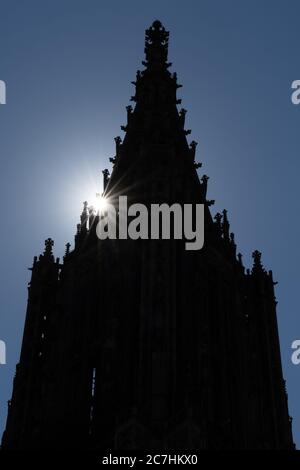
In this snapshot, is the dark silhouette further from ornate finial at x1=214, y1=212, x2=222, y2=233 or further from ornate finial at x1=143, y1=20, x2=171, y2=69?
ornate finial at x1=143, y1=20, x2=171, y2=69

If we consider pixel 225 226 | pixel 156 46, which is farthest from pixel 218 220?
pixel 156 46

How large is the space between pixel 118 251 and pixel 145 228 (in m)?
2.12

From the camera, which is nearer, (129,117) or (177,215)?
(177,215)

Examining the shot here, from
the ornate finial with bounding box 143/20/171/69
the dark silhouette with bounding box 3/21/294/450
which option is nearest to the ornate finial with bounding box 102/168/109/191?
the dark silhouette with bounding box 3/21/294/450

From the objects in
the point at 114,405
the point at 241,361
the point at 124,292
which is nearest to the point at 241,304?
the point at 241,361

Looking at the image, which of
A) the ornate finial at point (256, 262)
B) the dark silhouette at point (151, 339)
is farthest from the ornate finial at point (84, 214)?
the ornate finial at point (256, 262)

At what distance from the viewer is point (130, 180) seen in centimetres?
5928

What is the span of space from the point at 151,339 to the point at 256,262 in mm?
14214

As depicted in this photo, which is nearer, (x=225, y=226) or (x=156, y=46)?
(x=225, y=226)

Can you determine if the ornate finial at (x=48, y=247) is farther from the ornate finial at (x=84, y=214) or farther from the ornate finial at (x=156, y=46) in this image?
the ornate finial at (x=156, y=46)

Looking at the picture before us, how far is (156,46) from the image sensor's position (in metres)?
71.2

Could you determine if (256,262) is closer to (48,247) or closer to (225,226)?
(225,226)

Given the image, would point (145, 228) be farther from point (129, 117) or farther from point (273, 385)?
point (129, 117)

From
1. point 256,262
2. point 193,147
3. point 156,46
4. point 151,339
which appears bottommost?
point 151,339
